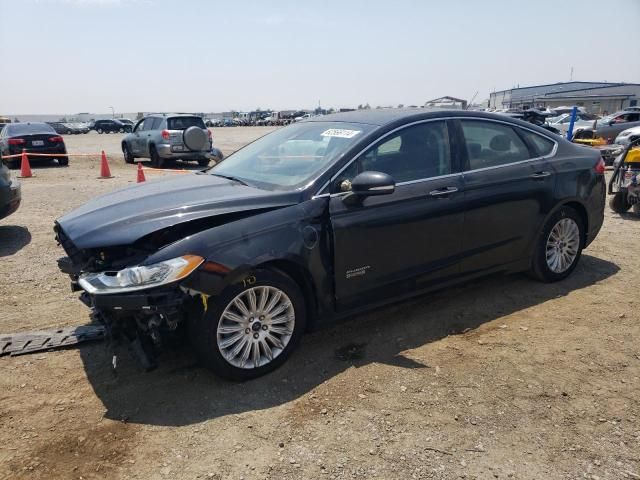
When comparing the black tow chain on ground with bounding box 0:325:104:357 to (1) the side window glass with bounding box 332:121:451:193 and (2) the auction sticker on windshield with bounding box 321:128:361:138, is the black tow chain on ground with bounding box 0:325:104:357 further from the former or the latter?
(2) the auction sticker on windshield with bounding box 321:128:361:138

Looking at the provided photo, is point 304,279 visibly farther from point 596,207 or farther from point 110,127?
point 110,127

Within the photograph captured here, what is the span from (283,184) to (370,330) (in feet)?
4.55

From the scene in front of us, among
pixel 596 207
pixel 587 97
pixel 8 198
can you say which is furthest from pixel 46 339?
pixel 587 97

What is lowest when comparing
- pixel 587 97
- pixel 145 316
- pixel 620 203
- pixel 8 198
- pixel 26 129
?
pixel 620 203

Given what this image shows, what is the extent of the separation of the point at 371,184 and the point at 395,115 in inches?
39.5

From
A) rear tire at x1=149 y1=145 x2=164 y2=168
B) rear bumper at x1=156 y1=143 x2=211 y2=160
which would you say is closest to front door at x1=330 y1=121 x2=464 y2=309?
rear bumper at x1=156 y1=143 x2=211 y2=160

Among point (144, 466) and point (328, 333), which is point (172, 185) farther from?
point (144, 466)

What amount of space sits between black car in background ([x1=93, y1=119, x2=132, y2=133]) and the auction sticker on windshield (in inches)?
2258

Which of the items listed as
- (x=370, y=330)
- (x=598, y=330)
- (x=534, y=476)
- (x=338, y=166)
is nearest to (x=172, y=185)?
(x=338, y=166)

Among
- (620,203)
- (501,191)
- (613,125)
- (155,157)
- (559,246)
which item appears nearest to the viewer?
(501,191)

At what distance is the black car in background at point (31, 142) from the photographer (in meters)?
16.0

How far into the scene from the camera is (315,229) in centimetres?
342

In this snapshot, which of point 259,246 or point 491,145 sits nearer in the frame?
point 259,246

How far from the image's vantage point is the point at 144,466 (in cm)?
260
